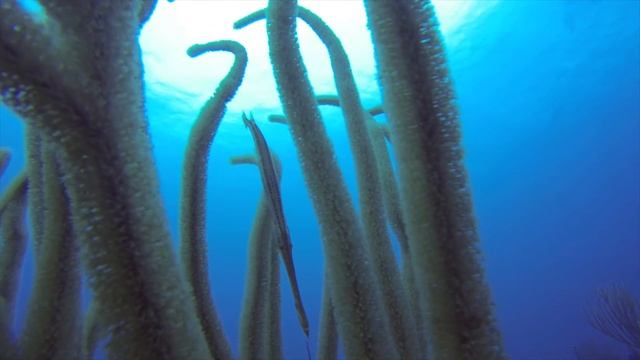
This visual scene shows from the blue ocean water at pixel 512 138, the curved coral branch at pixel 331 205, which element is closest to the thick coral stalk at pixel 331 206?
the curved coral branch at pixel 331 205

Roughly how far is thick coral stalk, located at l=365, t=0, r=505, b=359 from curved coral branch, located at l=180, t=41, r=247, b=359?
1147 millimetres

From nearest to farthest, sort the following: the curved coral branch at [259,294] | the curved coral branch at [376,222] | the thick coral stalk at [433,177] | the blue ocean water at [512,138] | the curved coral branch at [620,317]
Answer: the thick coral stalk at [433,177] → the curved coral branch at [376,222] → the curved coral branch at [259,294] → the curved coral branch at [620,317] → the blue ocean water at [512,138]

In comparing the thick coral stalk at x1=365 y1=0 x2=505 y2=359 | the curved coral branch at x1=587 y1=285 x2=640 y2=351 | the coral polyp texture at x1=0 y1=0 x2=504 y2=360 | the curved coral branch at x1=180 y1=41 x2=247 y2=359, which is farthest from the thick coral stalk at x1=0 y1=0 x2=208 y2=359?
the curved coral branch at x1=587 y1=285 x2=640 y2=351

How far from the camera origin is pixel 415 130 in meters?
1.18

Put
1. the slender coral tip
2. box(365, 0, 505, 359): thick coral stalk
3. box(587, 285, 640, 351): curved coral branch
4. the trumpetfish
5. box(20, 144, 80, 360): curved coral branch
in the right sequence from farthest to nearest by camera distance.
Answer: box(587, 285, 640, 351): curved coral branch, the slender coral tip, the trumpetfish, box(20, 144, 80, 360): curved coral branch, box(365, 0, 505, 359): thick coral stalk

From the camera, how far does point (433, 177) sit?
1.20 meters

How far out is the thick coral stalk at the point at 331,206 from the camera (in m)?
1.59

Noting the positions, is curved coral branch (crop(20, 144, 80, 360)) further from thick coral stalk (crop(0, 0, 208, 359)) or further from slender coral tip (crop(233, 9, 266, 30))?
slender coral tip (crop(233, 9, 266, 30))

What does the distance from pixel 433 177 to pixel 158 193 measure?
0.77 m

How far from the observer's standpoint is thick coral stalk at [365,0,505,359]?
1131 mm

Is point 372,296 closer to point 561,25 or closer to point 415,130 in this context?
point 415,130

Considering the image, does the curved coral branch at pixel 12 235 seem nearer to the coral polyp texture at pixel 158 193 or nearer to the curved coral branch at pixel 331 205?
the coral polyp texture at pixel 158 193

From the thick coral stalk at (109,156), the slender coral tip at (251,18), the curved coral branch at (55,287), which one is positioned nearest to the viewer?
the thick coral stalk at (109,156)

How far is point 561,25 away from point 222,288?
2119 inches
